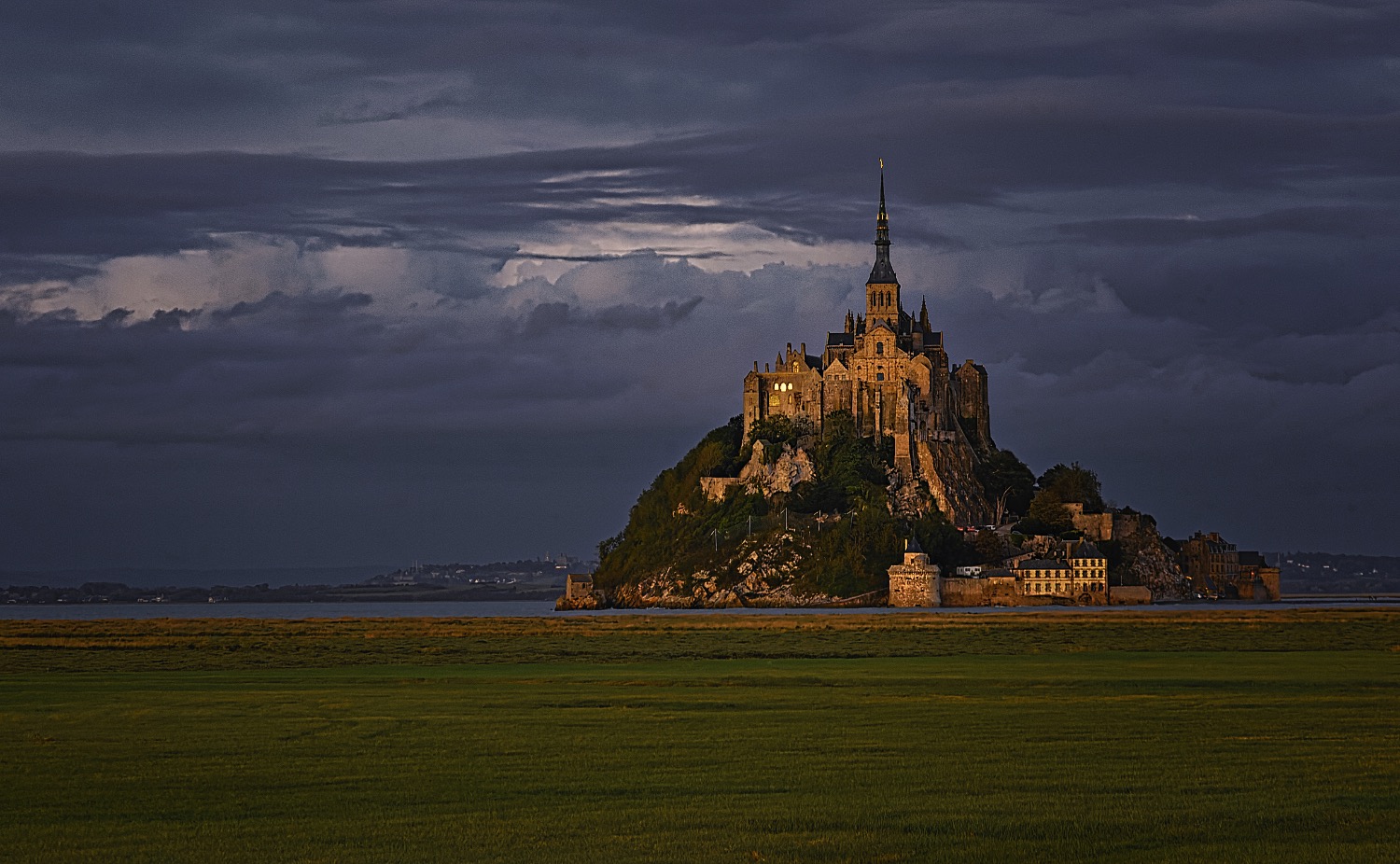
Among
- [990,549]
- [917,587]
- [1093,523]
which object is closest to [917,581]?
[917,587]

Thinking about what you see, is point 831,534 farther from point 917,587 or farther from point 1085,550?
point 1085,550

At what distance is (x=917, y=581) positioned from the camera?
178 meters

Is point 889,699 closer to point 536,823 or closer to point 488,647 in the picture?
point 536,823

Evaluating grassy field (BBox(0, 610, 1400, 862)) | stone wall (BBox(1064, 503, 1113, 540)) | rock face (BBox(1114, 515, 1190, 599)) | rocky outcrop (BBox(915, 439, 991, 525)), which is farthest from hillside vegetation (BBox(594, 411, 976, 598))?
grassy field (BBox(0, 610, 1400, 862))

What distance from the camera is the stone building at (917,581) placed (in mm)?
178375

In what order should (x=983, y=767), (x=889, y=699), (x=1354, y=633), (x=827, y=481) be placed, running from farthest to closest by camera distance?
(x=827, y=481) → (x=1354, y=633) → (x=889, y=699) → (x=983, y=767)

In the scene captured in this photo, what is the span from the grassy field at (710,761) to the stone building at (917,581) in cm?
11306

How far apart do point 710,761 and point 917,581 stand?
14963cm

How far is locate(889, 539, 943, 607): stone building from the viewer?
585ft

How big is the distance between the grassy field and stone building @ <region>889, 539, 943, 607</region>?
11306 cm

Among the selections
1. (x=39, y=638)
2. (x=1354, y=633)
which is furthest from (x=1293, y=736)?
(x=39, y=638)

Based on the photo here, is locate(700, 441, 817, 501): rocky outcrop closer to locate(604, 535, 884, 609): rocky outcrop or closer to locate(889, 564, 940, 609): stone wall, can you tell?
locate(604, 535, 884, 609): rocky outcrop

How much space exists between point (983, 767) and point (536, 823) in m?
9.13

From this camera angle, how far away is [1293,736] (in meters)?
34.0
